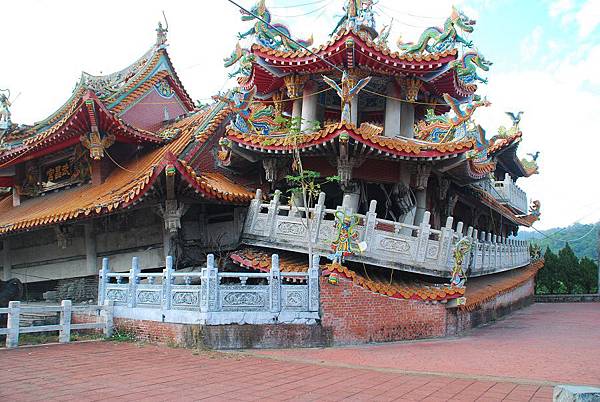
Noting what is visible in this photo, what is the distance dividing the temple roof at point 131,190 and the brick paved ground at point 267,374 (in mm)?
3583

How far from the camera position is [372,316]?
10.8 metres

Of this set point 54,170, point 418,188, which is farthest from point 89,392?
point 54,170

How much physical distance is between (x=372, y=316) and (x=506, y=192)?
49.3 feet

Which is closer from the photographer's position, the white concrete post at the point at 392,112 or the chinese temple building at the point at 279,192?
the chinese temple building at the point at 279,192

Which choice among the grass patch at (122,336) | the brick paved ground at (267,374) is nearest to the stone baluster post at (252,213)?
the grass patch at (122,336)

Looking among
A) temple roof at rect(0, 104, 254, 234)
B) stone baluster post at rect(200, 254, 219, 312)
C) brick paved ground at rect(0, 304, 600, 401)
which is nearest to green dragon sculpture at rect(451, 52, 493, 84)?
temple roof at rect(0, 104, 254, 234)

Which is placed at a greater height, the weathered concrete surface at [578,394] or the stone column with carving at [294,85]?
the stone column with carving at [294,85]

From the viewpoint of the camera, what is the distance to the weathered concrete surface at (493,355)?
7605 millimetres

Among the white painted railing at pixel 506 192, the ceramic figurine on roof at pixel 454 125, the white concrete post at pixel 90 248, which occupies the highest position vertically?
the ceramic figurine on roof at pixel 454 125

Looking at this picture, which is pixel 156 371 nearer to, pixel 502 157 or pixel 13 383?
pixel 13 383

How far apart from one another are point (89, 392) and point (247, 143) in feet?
27.4

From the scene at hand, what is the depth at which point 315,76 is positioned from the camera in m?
14.8

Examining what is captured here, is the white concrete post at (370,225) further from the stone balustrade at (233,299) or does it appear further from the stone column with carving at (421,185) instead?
the stone column with carving at (421,185)

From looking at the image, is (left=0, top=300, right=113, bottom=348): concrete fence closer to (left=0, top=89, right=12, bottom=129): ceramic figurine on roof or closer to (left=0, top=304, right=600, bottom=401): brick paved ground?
(left=0, top=304, right=600, bottom=401): brick paved ground
